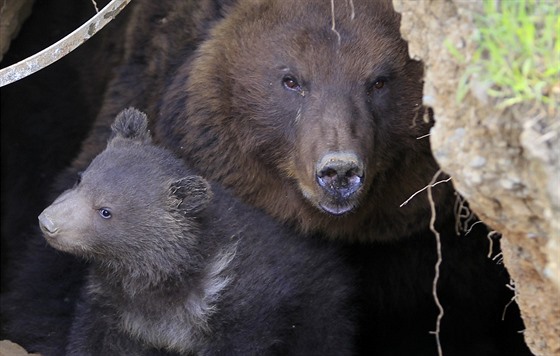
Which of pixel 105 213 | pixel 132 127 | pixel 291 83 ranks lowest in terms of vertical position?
pixel 105 213

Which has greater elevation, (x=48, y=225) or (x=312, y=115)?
(x=312, y=115)

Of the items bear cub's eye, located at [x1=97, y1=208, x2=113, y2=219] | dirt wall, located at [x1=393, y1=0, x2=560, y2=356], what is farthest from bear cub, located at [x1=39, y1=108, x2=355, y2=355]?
dirt wall, located at [x1=393, y1=0, x2=560, y2=356]

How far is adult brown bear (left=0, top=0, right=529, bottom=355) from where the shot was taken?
16.0ft

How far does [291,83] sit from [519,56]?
2.06 meters

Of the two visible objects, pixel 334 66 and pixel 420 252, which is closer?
pixel 334 66

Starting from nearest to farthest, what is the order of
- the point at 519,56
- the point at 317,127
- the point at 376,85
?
1. the point at 519,56
2. the point at 317,127
3. the point at 376,85

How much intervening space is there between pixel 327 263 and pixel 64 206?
1.57 meters

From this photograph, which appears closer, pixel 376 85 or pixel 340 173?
pixel 340 173

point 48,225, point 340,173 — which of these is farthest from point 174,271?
point 340,173

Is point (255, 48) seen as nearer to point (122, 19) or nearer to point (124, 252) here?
point (124, 252)

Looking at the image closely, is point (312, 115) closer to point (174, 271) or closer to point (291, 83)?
point (291, 83)

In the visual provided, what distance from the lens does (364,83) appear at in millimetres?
4957

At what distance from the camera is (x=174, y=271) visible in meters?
4.85

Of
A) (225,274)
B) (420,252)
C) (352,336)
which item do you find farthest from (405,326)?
(225,274)
